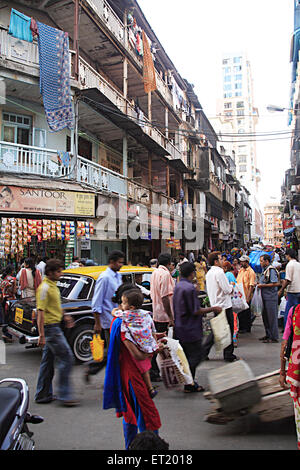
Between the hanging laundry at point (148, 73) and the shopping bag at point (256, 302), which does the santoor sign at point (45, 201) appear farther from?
the hanging laundry at point (148, 73)

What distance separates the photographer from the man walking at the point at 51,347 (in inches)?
163

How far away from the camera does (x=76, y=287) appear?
6227 mm

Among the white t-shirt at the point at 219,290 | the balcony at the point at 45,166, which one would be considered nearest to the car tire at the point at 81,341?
the white t-shirt at the point at 219,290

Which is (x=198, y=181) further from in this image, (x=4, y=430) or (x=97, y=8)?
(x=4, y=430)

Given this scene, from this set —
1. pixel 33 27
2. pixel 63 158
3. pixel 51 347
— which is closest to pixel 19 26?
pixel 33 27

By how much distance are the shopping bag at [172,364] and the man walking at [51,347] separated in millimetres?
1142

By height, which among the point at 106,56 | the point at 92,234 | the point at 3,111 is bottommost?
the point at 92,234

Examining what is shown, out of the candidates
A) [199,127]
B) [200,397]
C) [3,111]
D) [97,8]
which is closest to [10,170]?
[3,111]

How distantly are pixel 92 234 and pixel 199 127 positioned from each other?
68.6 ft

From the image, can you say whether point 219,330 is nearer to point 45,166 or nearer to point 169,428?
point 169,428

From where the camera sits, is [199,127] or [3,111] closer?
[3,111]

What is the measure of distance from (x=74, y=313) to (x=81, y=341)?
0.51 m

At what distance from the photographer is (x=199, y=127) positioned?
29953 millimetres

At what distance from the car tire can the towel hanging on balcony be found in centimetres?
733
